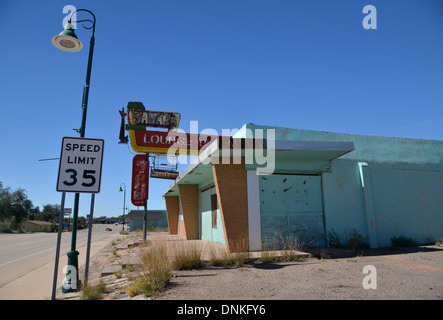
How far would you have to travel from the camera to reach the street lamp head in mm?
6949

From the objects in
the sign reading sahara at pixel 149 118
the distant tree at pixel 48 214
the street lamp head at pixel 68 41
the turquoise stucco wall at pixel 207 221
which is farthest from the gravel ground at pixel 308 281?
the distant tree at pixel 48 214

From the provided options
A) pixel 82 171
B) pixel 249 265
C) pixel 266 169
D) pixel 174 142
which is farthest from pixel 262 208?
pixel 82 171

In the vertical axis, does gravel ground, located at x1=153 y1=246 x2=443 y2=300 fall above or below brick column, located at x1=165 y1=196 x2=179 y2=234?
below

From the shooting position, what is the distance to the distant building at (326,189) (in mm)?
11102

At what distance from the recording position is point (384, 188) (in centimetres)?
1329

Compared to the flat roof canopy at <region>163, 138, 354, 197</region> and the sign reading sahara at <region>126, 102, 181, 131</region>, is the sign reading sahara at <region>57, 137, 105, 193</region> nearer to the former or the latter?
the flat roof canopy at <region>163, 138, 354, 197</region>

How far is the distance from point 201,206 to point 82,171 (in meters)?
13.7

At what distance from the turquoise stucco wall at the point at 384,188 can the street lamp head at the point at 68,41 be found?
7930mm

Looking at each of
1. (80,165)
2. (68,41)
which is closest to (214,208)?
(80,165)

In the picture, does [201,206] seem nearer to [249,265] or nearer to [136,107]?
[136,107]

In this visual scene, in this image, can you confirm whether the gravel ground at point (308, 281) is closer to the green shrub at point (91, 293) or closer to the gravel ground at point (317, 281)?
the gravel ground at point (317, 281)

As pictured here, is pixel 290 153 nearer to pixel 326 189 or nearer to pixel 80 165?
pixel 326 189

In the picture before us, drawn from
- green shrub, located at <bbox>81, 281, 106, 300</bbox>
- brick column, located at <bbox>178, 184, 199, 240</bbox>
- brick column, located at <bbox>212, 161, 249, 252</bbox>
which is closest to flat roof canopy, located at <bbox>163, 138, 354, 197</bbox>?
brick column, located at <bbox>212, 161, 249, 252</bbox>

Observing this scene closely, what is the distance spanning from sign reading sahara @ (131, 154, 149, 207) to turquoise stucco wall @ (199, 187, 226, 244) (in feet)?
12.8
